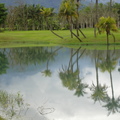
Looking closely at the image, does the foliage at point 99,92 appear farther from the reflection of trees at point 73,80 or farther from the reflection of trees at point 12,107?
the reflection of trees at point 12,107

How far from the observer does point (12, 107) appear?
13.4 meters

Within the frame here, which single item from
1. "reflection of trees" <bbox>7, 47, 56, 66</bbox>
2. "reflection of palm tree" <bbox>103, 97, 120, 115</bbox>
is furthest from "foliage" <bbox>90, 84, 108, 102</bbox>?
"reflection of trees" <bbox>7, 47, 56, 66</bbox>

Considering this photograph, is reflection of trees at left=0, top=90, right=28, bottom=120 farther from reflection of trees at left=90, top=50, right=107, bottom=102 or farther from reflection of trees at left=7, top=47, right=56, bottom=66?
reflection of trees at left=7, top=47, right=56, bottom=66

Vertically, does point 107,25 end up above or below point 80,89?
above

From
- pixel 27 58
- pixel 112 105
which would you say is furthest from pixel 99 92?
pixel 27 58

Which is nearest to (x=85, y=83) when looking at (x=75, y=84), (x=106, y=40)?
(x=75, y=84)

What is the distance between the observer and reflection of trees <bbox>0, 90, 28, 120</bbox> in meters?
12.6

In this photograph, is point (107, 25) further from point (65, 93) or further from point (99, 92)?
point (65, 93)

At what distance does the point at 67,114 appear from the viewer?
13.0 metres

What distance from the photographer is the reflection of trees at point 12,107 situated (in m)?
12.6

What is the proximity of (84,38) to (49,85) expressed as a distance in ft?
143

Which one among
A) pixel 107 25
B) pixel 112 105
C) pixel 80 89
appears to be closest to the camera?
pixel 112 105

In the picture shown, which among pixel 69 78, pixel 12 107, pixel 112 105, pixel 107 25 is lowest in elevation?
pixel 69 78

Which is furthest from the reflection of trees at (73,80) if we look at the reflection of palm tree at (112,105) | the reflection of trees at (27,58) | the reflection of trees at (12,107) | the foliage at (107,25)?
the foliage at (107,25)
